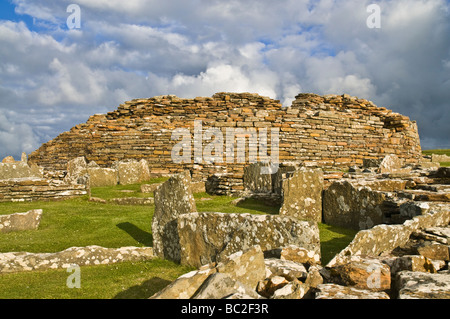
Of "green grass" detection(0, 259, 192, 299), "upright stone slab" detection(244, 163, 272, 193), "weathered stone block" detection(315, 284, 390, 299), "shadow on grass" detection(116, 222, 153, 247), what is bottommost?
"green grass" detection(0, 259, 192, 299)

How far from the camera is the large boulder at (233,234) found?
4867mm

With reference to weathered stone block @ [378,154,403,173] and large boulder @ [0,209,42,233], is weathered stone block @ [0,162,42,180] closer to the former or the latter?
large boulder @ [0,209,42,233]

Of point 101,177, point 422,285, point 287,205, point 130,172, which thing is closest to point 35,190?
point 101,177

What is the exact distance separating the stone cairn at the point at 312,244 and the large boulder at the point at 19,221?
155 inches

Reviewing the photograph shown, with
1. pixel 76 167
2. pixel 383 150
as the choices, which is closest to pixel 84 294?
pixel 76 167

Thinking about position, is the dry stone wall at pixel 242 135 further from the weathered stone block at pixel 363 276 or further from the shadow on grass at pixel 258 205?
the weathered stone block at pixel 363 276

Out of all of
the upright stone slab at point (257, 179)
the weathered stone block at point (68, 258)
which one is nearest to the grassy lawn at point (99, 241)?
the weathered stone block at point (68, 258)

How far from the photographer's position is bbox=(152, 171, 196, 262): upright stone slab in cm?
630

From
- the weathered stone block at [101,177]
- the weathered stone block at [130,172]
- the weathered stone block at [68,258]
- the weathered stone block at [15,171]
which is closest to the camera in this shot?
the weathered stone block at [68,258]

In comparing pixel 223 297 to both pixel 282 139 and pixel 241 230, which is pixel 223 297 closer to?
pixel 241 230

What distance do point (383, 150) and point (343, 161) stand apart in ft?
10.8

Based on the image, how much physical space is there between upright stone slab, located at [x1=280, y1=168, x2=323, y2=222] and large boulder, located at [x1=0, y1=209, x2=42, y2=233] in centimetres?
643

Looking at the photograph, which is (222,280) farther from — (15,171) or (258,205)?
(15,171)

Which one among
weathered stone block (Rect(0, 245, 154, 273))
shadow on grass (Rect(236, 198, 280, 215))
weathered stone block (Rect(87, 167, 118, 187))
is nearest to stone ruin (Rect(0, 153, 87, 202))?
weathered stone block (Rect(87, 167, 118, 187))
